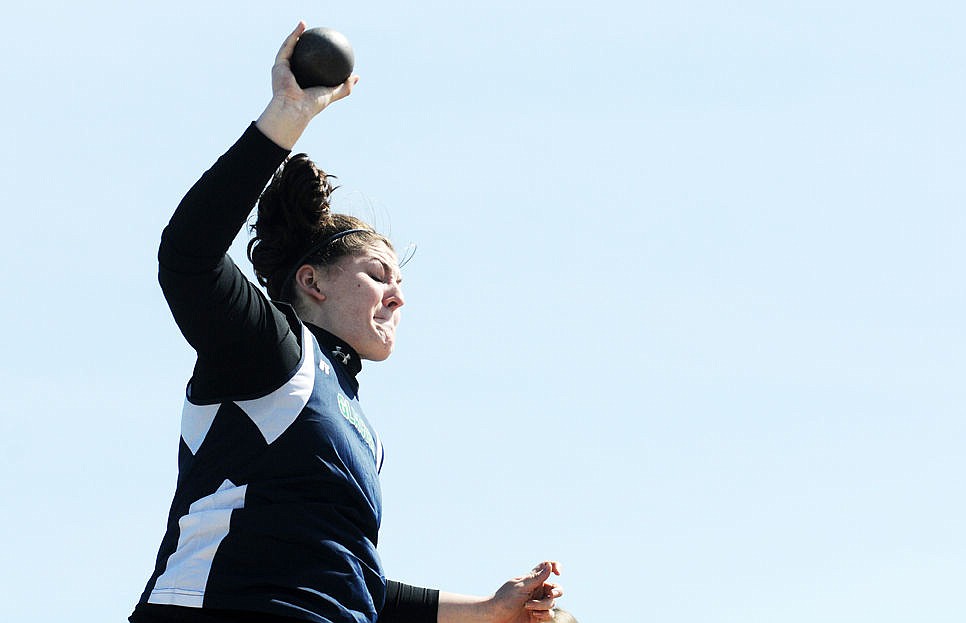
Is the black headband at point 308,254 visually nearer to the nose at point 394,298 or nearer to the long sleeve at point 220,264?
the nose at point 394,298

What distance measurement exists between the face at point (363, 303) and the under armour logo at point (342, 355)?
0.26ft

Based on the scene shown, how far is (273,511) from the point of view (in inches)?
223

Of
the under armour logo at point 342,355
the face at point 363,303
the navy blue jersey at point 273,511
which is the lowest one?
the navy blue jersey at point 273,511

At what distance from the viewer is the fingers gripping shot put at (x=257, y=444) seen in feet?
17.6

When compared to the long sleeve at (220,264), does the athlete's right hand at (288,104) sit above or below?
above

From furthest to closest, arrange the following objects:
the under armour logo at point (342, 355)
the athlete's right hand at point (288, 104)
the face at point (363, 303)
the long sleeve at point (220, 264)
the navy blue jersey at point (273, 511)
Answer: the face at point (363, 303) → the under armour logo at point (342, 355) → the navy blue jersey at point (273, 511) → the athlete's right hand at point (288, 104) → the long sleeve at point (220, 264)

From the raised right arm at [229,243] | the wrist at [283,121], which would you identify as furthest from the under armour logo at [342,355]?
the wrist at [283,121]

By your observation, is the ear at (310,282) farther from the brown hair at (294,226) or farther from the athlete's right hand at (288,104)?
the athlete's right hand at (288,104)

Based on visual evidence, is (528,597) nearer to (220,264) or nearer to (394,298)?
(394,298)

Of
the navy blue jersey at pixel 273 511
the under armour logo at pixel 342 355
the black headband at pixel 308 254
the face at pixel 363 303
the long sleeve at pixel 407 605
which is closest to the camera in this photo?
the navy blue jersey at pixel 273 511

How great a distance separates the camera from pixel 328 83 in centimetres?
554

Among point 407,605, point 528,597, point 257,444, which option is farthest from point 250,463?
point 528,597

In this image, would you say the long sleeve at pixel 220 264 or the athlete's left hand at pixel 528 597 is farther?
the athlete's left hand at pixel 528 597

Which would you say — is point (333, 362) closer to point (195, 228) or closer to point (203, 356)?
point (203, 356)
